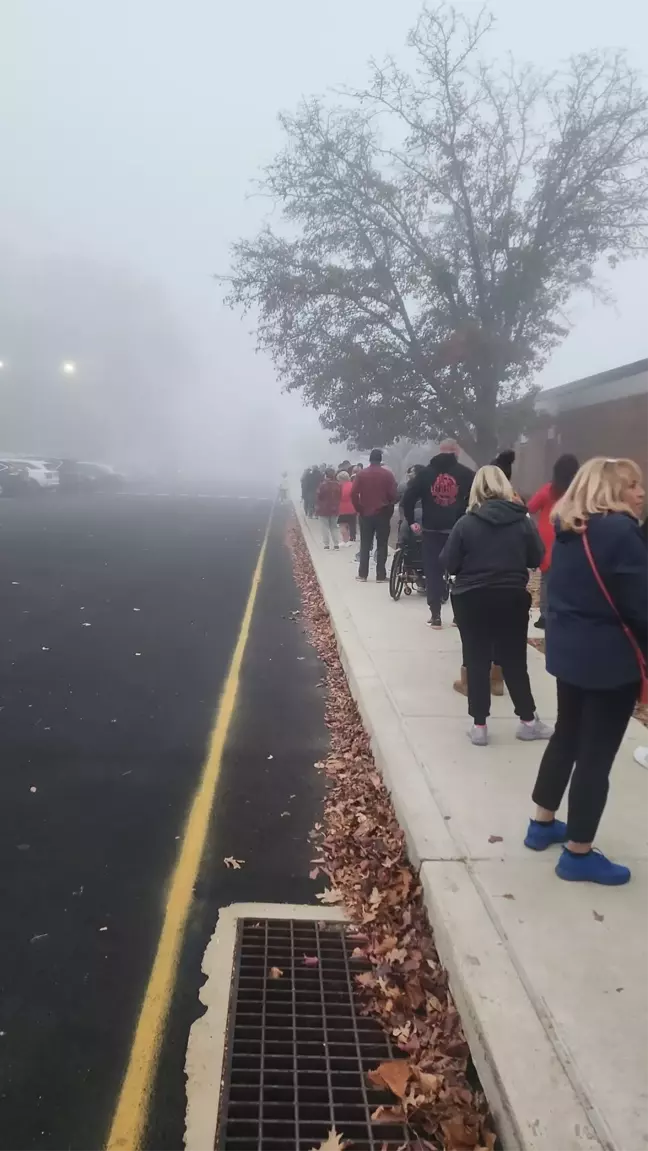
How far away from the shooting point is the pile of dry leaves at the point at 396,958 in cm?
270

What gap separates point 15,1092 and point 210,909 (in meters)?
1.26

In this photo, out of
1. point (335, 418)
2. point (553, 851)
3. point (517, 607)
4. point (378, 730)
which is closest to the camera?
point (553, 851)

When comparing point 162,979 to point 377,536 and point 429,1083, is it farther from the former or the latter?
point 377,536

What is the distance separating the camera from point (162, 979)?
3.35 meters

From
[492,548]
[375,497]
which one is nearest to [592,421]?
[375,497]

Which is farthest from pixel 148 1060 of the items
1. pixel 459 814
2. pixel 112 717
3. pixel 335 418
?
pixel 335 418

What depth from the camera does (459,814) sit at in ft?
14.9

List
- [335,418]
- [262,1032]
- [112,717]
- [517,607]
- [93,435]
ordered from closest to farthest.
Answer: [262,1032] → [517,607] → [112,717] → [335,418] → [93,435]

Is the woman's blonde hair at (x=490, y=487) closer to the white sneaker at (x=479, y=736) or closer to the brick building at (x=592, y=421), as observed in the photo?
the white sneaker at (x=479, y=736)

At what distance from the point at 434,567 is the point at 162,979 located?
627 cm

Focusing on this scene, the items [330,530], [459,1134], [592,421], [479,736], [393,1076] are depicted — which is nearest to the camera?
[459,1134]

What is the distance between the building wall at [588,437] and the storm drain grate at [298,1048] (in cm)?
1724

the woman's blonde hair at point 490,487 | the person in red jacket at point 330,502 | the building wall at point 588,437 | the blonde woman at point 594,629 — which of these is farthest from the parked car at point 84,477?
the blonde woman at point 594,629

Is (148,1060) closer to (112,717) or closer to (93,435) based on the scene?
(112,717)
